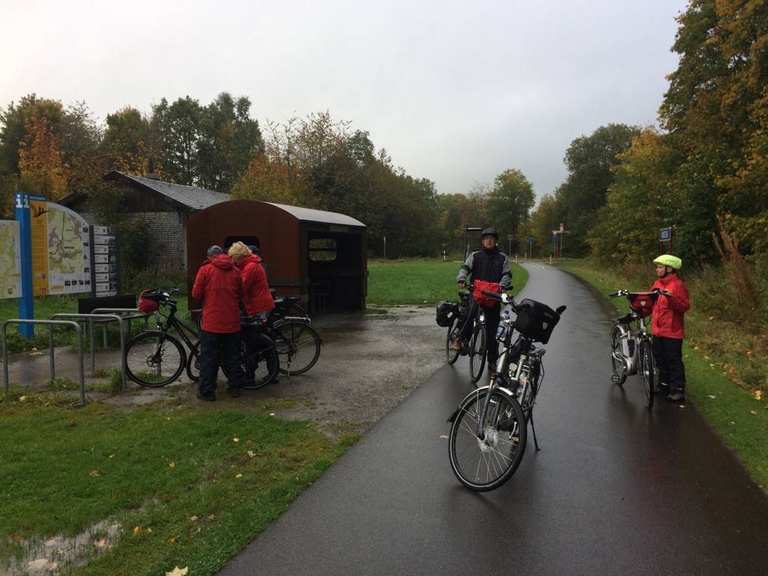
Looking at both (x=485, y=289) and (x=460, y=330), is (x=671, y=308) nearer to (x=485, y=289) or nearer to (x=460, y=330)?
A: (x=485, y=289)

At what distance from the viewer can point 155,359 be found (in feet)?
23.0

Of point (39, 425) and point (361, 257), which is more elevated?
point (361, 257)

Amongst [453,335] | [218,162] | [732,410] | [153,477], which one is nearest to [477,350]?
[453,335]

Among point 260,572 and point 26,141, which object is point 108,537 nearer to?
point 260,572

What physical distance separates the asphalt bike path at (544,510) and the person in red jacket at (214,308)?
6.44 ft

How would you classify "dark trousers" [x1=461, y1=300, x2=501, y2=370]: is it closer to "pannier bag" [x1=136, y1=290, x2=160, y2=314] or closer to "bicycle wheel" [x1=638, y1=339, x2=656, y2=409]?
"bicycle wheel" [x1=638, y1=339, x2=656, y2=409]

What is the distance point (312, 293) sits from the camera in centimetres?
1466

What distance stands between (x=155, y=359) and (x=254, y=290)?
54.8 inches

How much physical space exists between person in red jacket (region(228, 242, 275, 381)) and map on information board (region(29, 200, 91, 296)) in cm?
449

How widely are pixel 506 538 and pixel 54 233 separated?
8.98 m

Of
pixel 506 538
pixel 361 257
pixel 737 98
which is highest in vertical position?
pixel 737 98

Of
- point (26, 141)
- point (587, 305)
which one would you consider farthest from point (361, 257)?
point (26, 141)

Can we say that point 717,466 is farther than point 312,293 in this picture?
No

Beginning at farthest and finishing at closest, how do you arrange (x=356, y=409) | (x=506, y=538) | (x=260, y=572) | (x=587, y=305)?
(x=587, y=305) < (x=356, y=409) < (x=506, y=538) < (x=260, y=572)
